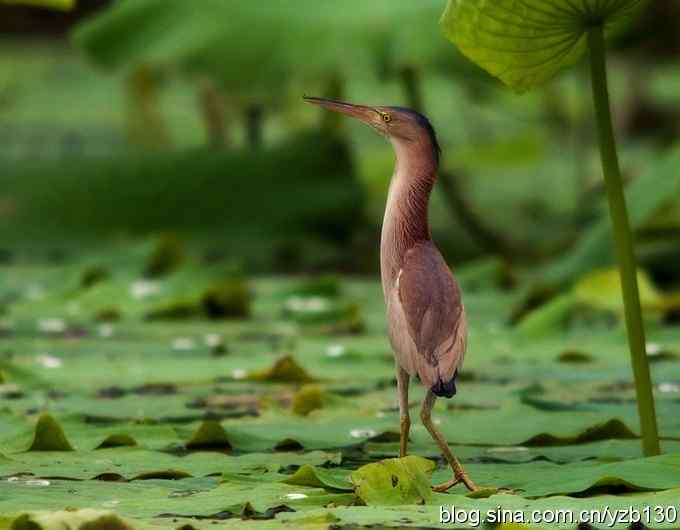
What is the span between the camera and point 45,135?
921 cm

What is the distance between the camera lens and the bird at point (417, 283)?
197 cm

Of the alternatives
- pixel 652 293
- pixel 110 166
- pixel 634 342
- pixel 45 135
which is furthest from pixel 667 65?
pixel 634 342

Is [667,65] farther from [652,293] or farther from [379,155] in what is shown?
[652,293]

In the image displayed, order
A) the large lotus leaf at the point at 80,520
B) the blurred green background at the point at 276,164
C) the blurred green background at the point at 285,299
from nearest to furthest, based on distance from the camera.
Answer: the large lotus leaf at the point at 80,520
the blurred green background at the point at 285,299
the blurred green background at the point at 276,164

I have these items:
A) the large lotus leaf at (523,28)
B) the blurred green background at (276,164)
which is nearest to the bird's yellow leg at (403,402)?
the large lotus leaf at (523,28)

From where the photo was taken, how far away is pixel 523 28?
2270mm

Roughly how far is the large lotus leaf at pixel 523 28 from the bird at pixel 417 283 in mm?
228

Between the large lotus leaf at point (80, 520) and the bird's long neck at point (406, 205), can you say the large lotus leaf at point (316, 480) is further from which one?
the large lotus leaf at point (80, 520)

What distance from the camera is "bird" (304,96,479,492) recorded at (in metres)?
1.97

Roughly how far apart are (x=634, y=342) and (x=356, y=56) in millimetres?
2951

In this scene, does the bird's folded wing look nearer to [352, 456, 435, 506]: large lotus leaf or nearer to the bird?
the bird

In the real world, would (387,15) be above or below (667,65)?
below

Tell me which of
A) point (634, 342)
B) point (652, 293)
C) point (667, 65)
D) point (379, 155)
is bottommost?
point (634, 342)

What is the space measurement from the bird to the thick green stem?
0.26 meters
